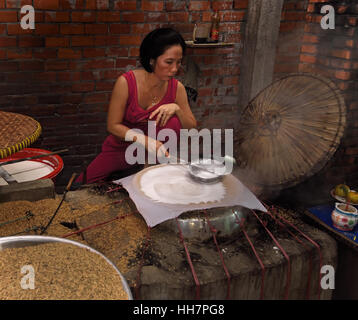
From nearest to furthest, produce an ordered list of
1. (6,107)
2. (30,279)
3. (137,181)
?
1. (30,279)
2. (137,181)
3. (6,107)

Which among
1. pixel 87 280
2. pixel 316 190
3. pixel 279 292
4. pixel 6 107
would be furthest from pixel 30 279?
pixel 316 190

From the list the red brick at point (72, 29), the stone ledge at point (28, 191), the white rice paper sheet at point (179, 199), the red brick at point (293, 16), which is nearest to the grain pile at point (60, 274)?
the white rice paper sheet at point (179, 199)

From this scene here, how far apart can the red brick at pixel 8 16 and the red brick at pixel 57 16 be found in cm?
28

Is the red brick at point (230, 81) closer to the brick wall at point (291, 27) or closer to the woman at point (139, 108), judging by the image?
the brick wall at point (291, 27)

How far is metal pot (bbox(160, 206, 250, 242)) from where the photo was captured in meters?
1.90

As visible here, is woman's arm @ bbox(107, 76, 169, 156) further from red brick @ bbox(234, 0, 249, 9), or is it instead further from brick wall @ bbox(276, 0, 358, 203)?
red brick @ bbox(234, 0, 249, 9)

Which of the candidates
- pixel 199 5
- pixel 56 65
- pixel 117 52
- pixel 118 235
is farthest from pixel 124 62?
pixel 118 235

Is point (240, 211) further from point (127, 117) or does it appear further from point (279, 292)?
point (127, 117)

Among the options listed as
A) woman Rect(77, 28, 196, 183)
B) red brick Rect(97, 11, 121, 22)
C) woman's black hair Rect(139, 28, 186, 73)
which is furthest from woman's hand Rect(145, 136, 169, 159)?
red brick Rect(97, 11, 121, 22)

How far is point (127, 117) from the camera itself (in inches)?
130

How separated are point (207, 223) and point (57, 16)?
107 inches

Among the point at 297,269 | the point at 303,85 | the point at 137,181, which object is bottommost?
the point at 297,269

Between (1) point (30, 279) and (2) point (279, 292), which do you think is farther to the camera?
(2) point (279, 292)

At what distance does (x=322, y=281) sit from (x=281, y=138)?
3.20 feet
